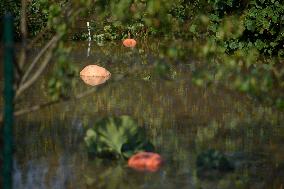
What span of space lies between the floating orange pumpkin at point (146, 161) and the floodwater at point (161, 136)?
110mm

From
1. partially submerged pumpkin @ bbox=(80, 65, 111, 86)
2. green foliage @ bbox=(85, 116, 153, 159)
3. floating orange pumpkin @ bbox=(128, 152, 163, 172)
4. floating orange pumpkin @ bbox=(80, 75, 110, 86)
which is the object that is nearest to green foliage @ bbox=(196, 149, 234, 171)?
floating orange pumpkin @ bbox=(128, 152, 163, 172)

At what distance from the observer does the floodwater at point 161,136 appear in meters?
7.39

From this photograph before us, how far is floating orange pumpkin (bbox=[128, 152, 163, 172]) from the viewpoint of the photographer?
779 centimetres

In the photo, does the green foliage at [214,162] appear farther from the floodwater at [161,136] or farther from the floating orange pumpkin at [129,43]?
the floating orange pumpkin at [129,43]

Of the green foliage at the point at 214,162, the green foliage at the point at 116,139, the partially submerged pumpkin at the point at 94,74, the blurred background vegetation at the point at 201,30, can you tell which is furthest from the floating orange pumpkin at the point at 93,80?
the green foliage at the point at 214,162

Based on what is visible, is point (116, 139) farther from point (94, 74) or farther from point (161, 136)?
point (94, 74)

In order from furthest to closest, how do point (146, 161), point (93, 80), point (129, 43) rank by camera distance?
point (129, 43), point (93, 80), point (146, 161)

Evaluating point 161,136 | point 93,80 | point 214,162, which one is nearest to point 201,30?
point 161,136

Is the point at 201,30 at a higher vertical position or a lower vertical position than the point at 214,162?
higher

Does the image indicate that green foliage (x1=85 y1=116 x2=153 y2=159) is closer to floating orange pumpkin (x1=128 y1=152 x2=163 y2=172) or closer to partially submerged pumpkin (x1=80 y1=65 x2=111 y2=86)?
floating orange pumpkin (x1=128 y1=152 x2=163 y2=172)

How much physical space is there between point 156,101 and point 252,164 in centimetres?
411

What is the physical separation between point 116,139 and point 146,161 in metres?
0.63

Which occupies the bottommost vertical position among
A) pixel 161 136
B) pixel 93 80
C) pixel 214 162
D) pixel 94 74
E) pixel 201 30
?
pixel 214 162

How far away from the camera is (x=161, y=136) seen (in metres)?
9.26
